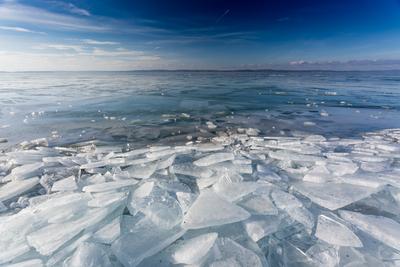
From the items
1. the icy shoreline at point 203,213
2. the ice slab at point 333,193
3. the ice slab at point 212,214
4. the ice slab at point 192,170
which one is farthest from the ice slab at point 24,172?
the ice slab at point 333,193

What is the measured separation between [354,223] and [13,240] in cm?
202

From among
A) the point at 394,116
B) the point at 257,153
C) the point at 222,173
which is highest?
the point at 222,173

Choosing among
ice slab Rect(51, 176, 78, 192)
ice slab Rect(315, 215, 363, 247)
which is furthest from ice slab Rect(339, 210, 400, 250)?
ice slab Rect(51, 176, 78, 192)

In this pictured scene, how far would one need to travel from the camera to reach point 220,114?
656cm

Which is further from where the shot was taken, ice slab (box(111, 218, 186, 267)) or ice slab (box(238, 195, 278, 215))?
ice slab (box(238, 195, 278, 215))

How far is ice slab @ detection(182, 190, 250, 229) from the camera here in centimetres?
147

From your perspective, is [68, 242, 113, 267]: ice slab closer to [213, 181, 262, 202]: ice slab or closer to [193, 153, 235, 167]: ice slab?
[213, 181, 262, 202]: ice slab

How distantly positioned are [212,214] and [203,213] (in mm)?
60

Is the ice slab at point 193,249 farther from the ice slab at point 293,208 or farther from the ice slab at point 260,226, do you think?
the ice slab at point 293,208

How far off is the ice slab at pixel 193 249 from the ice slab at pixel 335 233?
2.08ft

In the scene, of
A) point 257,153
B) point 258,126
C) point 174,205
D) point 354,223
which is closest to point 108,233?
point 174,205

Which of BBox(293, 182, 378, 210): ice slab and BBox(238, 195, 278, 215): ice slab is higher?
BBox(238, 195, 278, 215): ice slab

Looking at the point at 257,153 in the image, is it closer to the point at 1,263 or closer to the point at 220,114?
the point at 1,263

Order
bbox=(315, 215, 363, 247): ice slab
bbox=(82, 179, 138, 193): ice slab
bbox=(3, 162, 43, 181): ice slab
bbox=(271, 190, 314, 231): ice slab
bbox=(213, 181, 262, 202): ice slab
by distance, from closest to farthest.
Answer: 1. bbox=(315, 215, 363, 247): ice slab
2. bbox=(271, 190, 314, 231): ice slab
3. bbox=(213, 181, 262, 202): ice slab
4. bbox=(82, 179, 138, 193): ice slab
5. bbox=(3, 162, 43, 181): ice slab
